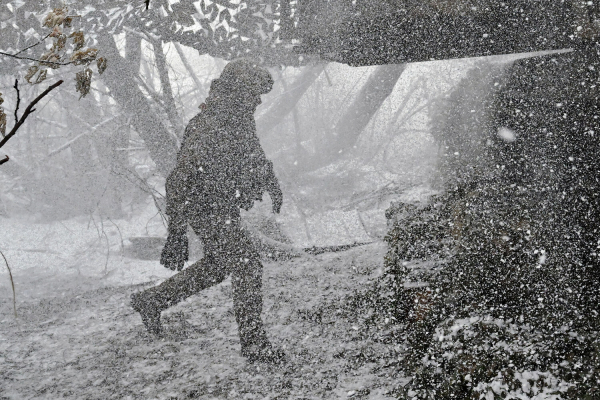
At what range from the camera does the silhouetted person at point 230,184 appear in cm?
310

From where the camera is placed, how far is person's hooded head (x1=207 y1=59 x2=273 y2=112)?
3.14m

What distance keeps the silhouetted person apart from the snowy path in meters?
0.28

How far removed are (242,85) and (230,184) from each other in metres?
0.62

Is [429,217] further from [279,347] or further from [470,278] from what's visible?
[279,347]

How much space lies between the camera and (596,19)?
281 centimetres

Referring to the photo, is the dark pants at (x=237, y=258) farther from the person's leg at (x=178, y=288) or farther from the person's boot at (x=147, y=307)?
the person's boot at (x=147, y=307)

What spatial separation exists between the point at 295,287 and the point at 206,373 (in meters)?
1.68

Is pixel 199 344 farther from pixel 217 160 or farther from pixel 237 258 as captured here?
pixel 217 160

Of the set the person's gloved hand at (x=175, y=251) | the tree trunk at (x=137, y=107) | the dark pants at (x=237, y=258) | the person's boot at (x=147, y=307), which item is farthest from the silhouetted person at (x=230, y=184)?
the tree trunk at (x=137, y=107)

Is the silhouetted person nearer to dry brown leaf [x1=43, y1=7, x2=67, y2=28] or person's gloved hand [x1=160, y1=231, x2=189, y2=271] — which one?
person's gloved hand [x1=160, y1=231, x2=189, y2=271]

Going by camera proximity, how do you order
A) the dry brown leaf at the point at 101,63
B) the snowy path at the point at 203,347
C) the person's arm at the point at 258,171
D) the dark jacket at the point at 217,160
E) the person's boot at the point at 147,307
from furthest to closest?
the person's boot at the point at 147,307
the person's arm at the point at 258,171
the dark jacket at the point at 217,160
the snowy path at the point at 203,347
the dry brown leaf at the point at 101,63

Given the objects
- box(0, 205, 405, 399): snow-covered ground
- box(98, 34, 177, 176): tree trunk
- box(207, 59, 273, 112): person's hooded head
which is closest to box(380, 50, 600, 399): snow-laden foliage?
box(0, 205, 405, 399): snow-covered ground

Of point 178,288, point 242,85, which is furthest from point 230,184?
point 178,288

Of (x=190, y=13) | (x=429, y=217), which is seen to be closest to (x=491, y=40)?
(x=429, y=217)
